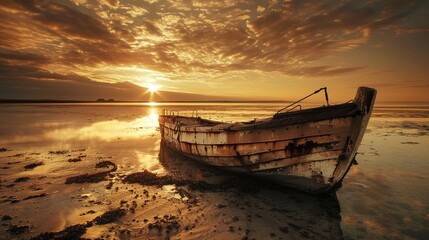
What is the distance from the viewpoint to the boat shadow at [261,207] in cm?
609

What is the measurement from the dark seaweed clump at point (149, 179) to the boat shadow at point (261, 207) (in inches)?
18.1

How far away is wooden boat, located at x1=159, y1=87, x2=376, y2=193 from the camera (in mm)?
7094

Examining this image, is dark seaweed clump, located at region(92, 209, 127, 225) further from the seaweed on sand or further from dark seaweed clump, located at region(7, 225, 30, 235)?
the seaweed on sand

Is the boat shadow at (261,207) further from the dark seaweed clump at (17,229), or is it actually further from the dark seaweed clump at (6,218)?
the dark seaweed clump at (6,218)

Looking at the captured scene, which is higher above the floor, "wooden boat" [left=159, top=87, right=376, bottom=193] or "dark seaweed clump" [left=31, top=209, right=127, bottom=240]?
"wooden boat" [left=159, top=87, right=376, bottom=193]

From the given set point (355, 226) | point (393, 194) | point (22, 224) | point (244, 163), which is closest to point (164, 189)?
point (244, 163)

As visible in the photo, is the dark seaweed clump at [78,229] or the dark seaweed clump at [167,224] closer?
the dark seaweed clump at [78,229]

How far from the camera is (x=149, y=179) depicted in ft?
32.0

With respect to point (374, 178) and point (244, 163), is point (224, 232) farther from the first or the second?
point (374, 178)

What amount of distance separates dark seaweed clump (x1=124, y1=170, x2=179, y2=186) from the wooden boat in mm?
2466

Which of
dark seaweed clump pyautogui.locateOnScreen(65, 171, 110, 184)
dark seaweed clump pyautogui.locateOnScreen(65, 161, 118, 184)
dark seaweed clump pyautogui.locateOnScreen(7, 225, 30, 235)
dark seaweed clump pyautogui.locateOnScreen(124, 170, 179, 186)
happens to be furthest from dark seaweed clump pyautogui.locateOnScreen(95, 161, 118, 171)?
dark seaweed clump pyautogui.locateOnScreen(7, 225, 30, 235)

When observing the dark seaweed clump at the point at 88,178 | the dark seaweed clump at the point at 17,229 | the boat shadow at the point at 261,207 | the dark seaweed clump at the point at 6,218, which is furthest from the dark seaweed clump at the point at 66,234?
the dark seaweed clump at the point at 88,178

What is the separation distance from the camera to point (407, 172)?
34.8ft

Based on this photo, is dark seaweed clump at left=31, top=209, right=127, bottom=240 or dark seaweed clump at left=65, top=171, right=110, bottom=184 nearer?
dark seaweed clump at left=31, top=209, right=127, bottom=240
